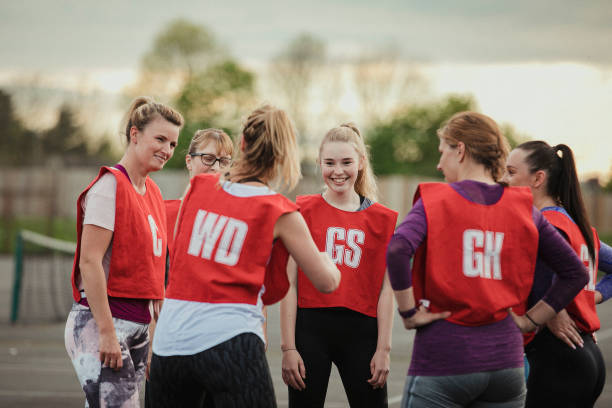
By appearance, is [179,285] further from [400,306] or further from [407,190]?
[407,190]

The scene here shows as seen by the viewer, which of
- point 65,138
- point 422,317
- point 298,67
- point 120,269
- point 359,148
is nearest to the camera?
point 422,317

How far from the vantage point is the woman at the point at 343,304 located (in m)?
3.98

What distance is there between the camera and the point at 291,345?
4.01 metres

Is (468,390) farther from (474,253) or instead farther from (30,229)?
(30,229)

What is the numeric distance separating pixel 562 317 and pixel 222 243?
1.80 metres

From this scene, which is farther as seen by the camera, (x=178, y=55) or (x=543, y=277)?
(x=178, y=55)

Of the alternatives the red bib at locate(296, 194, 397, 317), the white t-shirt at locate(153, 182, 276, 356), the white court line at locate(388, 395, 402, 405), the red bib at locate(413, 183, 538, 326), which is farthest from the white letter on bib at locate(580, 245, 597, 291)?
the white court line at locate(388, 395, 402, 405)

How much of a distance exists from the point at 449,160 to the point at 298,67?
4264cm

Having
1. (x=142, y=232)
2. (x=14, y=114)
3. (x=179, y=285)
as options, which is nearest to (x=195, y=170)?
(x=142, y=232)

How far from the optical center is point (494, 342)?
2971 millimetres

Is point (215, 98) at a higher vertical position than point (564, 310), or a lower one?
higher

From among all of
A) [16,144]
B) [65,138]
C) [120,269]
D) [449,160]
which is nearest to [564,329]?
[449,160]

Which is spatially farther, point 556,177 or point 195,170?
point 195,170

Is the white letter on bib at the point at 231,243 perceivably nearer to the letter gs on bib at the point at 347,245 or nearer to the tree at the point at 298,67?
the letter gs on bib at the point at 347,245
